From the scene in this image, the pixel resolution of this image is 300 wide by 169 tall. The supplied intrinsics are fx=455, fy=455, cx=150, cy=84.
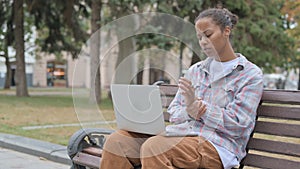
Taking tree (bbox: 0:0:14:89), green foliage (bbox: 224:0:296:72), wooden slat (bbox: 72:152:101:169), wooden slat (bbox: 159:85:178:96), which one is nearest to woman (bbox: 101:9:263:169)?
wooden slat (bbox: 72:152:101:169)

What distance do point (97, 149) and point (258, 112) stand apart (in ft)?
4.10

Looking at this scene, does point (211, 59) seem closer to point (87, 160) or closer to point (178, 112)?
point (178, 112)

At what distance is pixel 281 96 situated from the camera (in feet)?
9.14

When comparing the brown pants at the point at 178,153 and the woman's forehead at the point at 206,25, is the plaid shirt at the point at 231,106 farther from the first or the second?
the woman's forehead at the point at 206,25

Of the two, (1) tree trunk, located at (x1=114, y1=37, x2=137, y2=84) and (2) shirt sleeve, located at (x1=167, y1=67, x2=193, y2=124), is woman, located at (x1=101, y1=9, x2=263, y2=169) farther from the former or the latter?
(1) tree trunk, located at (x1=114, y1=37, x2=137, y2=84)

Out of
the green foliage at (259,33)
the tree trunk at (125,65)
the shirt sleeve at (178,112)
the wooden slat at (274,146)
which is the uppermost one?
the green foliage at (259,33)

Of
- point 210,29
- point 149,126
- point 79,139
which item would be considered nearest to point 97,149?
point 79,139

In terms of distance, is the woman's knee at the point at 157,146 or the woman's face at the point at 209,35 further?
the woman's face at the point at 209,35

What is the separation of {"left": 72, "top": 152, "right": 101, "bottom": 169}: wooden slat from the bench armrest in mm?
57

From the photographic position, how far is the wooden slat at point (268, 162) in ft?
8.62

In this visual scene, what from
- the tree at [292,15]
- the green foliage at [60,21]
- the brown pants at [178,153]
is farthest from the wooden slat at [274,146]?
the tree at [292,15]

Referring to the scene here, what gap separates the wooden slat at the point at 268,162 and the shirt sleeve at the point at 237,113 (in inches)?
10.1

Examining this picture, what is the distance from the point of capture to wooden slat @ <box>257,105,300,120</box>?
271 cm

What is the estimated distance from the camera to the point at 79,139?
3.39 meters
